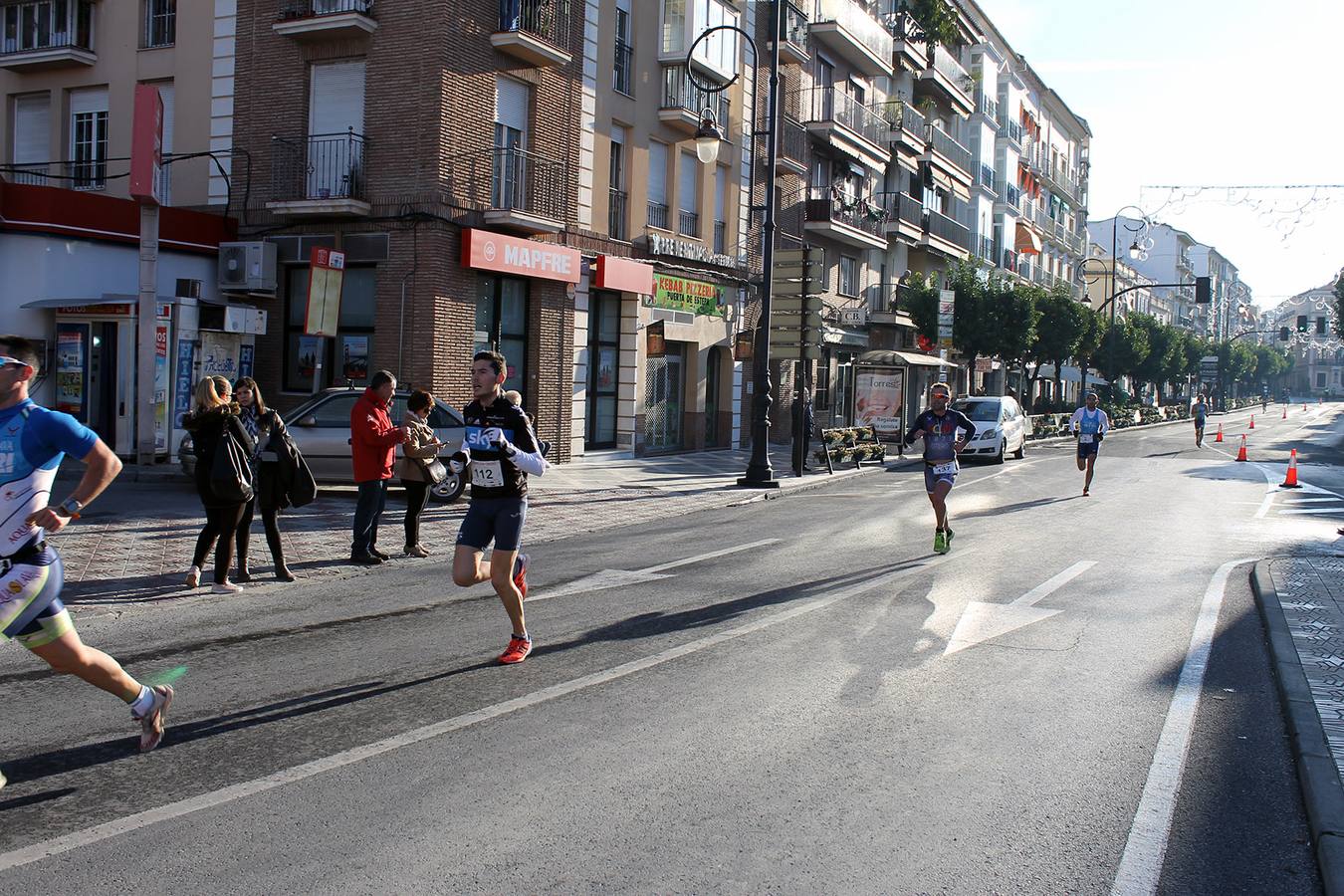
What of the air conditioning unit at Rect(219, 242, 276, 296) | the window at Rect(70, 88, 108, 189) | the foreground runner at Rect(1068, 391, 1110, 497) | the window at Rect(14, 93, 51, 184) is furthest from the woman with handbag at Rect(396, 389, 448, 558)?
the window at Rect(14, 93, 51, 184)

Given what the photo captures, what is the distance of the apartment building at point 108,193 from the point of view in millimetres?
18047

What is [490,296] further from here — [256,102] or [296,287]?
[256,102]

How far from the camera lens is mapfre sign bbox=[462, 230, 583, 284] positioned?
1962 centimetres

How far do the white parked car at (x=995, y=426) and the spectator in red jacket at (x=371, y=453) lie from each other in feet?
62.6

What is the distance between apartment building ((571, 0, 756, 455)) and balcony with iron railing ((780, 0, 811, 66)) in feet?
5.44

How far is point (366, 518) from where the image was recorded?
10.7 metres

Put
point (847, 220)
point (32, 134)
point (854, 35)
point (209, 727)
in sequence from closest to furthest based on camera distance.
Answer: point (209, 727)
point (32, 134)
point (854, 35)
point (847, 220)

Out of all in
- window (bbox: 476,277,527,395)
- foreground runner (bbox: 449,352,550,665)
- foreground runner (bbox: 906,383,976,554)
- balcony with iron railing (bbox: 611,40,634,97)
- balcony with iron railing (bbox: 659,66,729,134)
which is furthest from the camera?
balcony with iron railing (bbox: 659,66,729,134)

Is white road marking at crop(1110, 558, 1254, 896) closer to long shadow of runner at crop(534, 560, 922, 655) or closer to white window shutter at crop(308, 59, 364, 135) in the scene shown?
long shadow of runner at crop(534, 560, 922, 655)

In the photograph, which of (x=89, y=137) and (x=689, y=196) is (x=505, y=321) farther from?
(x=89, y=137)

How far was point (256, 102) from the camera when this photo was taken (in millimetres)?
20797

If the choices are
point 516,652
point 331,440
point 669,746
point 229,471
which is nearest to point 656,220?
point 331,440

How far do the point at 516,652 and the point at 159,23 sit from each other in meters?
20.1

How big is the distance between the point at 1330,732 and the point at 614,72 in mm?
21142
